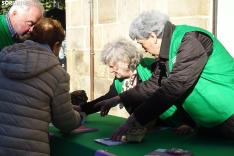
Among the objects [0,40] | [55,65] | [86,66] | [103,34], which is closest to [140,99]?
[55,65]

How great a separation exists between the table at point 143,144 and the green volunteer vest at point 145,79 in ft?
0.53

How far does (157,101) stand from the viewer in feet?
7.40

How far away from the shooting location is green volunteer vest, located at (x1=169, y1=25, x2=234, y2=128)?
2310 mm

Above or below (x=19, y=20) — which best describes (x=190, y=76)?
below

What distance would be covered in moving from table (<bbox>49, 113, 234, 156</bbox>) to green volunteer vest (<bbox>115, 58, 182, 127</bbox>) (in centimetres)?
16

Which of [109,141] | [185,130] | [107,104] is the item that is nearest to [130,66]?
[107,104]

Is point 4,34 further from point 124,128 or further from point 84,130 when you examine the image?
point 124,128

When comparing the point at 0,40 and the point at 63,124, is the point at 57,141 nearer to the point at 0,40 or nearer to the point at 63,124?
the point at 63,124

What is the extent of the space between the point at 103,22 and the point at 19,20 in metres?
2.01

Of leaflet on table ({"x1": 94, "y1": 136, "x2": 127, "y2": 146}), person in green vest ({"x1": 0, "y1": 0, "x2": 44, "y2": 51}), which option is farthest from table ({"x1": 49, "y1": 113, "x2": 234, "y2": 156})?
person in green vest ({"x1": 0, "y1": 0, "x2": 44, "y2": 51})

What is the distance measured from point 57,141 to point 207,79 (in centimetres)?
102

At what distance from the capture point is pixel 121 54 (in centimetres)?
293

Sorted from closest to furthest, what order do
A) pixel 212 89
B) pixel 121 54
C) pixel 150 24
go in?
pixel 212 89
pixel 150 24
pixel 121 54

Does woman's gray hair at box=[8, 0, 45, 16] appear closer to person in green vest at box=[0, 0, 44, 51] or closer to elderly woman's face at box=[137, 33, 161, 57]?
person in green vest at box=[0, 0, 44, 51]
